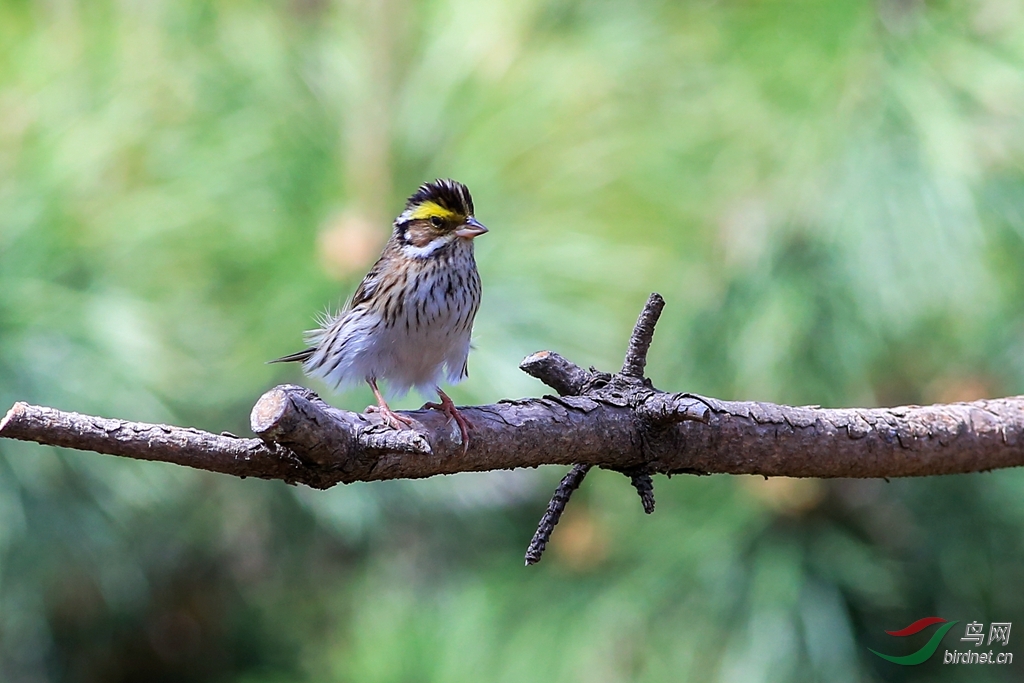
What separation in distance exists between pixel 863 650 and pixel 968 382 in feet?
2.12

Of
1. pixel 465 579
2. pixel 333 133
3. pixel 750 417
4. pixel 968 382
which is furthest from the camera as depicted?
pixel 465 579

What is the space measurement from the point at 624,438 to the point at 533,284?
126 cm

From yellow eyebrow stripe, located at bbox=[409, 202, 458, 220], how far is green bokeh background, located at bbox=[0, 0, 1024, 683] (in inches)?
19.7

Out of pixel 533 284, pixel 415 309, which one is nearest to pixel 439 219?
pixel 415 309

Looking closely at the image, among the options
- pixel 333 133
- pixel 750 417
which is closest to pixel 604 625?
pixel 750 417

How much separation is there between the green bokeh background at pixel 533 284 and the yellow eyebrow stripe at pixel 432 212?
0.50 m

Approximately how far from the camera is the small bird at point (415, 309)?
1.86 m

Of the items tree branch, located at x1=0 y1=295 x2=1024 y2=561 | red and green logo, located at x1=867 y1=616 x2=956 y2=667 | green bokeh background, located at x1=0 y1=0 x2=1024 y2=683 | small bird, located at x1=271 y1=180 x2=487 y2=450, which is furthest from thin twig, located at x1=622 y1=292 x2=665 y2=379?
red and green logo, located at x1=867 y1=616 x2=956 y2=667

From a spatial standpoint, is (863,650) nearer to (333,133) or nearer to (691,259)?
(691,259)

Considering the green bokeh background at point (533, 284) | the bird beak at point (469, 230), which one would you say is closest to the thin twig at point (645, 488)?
the bird beak at point (469, 230)

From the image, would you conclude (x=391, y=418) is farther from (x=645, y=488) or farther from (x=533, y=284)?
(x=533, y=284)

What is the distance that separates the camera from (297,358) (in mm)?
2135

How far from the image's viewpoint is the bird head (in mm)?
1968

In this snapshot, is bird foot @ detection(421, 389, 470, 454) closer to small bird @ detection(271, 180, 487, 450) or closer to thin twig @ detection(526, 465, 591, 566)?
thin twig @ detection(526, 465, 591, 566)
